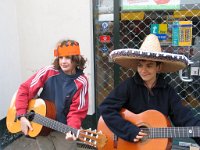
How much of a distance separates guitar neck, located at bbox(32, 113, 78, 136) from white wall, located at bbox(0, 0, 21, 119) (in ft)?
4.80

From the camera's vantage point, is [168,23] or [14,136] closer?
[168,23]

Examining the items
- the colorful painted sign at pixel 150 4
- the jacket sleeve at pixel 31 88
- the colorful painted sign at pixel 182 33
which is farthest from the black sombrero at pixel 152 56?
the colorful painted sign at pixel 150 4

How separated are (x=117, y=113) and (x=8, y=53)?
223 cm

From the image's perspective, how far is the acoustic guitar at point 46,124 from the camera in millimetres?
2305

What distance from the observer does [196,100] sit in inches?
141

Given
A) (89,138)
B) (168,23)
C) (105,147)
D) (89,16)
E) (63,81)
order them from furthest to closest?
(89,16) → (168,23) → (63,81) → (105,147) → (89,138)

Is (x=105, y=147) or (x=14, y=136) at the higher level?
(x=105, y=147)

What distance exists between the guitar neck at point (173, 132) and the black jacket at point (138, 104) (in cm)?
11

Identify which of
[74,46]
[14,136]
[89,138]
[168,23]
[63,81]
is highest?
[168,23]

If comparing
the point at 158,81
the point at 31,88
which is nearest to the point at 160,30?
the point at 158,81

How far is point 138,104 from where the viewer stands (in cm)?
245

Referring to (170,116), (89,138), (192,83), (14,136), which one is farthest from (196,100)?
(14,136)

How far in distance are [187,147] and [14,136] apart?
7.87ft

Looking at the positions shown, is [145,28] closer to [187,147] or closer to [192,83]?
[192,83]
